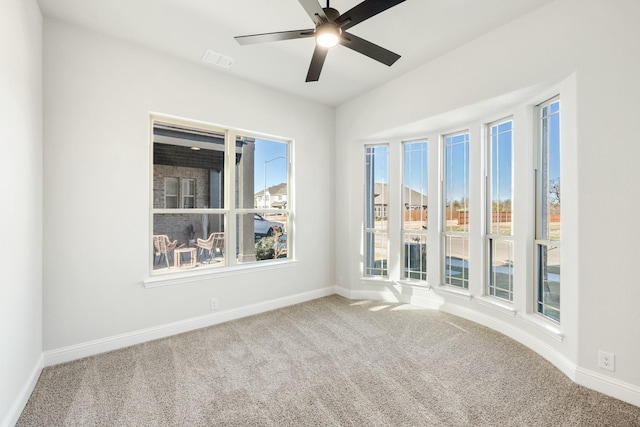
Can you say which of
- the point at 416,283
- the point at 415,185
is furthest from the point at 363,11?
the point at 416,283

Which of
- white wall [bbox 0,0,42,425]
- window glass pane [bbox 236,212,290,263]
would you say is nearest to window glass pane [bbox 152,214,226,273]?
window glass pane [bbox 236,212,290,263]

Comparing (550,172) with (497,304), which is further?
(497,304)

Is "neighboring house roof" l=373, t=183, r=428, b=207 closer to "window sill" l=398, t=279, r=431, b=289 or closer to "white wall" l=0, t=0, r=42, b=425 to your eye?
"window sill" l=398, t=279, r=431, b=289

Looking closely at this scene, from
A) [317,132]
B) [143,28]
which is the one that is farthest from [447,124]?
[143,28]

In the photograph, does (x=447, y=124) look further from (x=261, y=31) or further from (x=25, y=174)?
(x=25, y=174)

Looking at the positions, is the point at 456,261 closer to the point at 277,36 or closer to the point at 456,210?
the point at 456,210

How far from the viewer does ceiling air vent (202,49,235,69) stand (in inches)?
117

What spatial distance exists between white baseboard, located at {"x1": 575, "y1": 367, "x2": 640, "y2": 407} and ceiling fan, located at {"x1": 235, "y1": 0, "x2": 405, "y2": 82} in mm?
2862

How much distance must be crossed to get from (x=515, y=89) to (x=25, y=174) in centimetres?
398

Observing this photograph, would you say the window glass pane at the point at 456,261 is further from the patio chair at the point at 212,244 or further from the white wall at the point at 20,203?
the white wall at the point at 20,203

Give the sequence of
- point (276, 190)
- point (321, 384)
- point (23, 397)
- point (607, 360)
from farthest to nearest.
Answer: point (276, 190), point (321, 384), point (607, 360), point (23, 397)

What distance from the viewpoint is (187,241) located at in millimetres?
3314

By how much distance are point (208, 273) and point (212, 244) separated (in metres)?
0.37

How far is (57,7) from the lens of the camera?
232 centimetres
